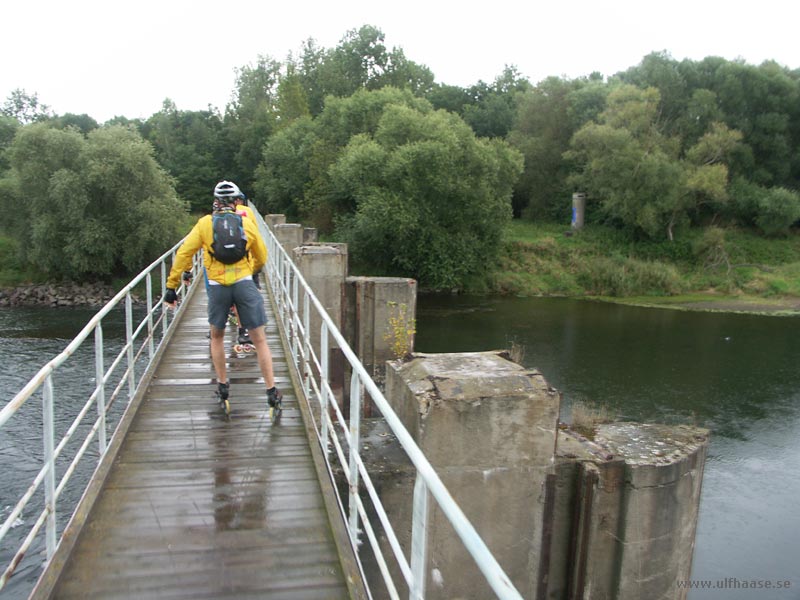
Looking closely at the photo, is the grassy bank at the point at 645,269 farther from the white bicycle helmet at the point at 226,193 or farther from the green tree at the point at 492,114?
the white bicycle helmet at the point at 226,193

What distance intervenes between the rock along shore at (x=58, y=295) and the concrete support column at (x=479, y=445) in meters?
31.9

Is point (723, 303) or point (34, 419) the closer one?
point (34, 419)

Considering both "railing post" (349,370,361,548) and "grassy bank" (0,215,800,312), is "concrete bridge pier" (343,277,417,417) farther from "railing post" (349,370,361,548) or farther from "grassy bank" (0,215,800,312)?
"grassy bank" (0,215,800,312)

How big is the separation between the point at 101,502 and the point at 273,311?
765 cm

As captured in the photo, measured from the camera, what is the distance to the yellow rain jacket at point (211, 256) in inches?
222

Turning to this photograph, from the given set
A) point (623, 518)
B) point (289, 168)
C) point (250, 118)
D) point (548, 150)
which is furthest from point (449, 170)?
point (250, 118)

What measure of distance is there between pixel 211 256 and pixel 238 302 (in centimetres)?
42

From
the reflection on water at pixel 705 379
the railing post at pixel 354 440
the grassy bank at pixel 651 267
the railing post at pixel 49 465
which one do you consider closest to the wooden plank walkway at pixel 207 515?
the railing post at pixel 49 465

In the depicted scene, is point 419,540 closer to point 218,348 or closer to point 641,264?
point 218,348

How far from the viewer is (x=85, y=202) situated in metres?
35.4

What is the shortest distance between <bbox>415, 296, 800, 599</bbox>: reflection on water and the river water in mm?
38

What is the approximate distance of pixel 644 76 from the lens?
46844 mm

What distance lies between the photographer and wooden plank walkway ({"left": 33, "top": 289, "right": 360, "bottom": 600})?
3.64m

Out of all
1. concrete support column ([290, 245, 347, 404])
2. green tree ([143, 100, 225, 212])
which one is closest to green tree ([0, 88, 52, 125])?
green tree ([143, 100, 225, 212])
